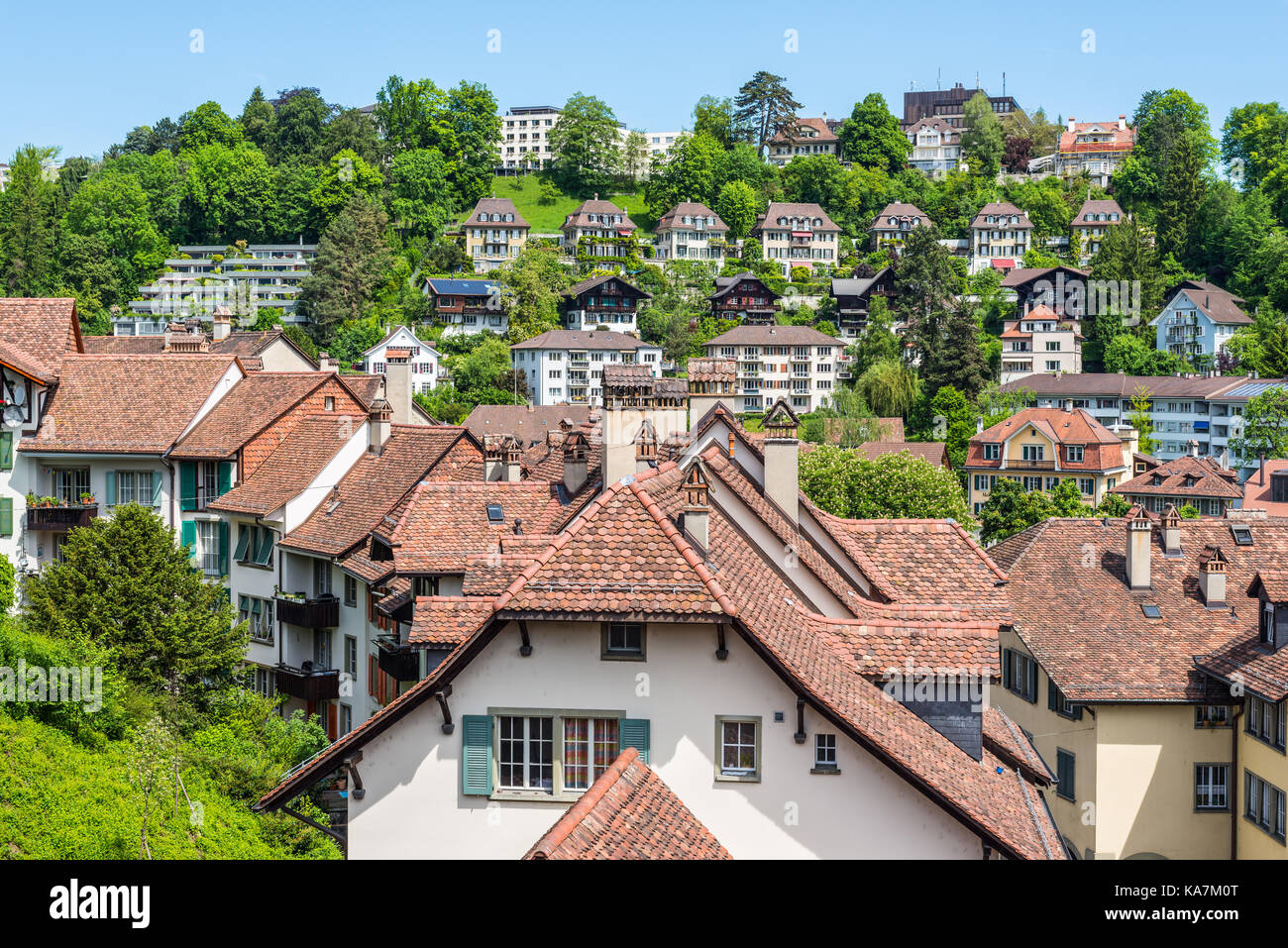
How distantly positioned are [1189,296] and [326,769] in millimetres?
157508

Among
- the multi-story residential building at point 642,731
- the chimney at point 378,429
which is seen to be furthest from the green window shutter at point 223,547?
the multi-story residential building at point 642,731

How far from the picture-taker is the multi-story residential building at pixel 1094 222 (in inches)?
7510

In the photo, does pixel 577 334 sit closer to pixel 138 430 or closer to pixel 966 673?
pixel 138 430

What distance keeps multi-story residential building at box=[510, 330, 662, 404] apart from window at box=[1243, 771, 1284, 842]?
4551 inches

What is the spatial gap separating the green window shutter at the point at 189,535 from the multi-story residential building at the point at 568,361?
10487 centimetres

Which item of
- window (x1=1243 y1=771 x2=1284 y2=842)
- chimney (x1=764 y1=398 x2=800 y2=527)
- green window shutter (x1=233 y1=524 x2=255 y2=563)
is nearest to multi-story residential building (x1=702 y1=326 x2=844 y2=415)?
green window shutter (x1=233 y1=524 x2=255 y2=563)

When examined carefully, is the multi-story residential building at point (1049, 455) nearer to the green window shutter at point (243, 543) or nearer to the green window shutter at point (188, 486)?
the green window shutter at point (188, 486)

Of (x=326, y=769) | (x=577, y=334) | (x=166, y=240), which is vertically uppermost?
(x=166, y=240)

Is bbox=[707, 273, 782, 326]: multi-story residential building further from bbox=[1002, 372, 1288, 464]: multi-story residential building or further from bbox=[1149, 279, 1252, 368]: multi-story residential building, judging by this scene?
bbox=[1149, 279, 1252, 368]: multi-story residential building

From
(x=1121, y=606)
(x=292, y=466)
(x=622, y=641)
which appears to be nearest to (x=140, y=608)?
(x=292, y=466)

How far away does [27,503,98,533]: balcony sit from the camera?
42250 mm
